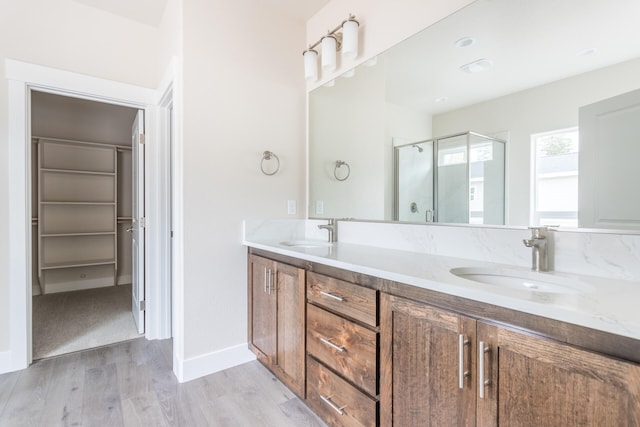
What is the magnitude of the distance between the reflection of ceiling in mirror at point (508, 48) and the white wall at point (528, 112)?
4 centimetres

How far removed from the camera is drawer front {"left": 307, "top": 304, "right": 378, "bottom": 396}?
1235mm

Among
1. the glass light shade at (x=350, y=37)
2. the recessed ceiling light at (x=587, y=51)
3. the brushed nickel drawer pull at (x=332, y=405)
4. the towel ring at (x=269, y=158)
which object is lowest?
the brushed nickel drawer pull at (x=332, y=405)

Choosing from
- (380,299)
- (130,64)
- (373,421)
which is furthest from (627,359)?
(130,64)

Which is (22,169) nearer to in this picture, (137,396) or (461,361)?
(137,396)

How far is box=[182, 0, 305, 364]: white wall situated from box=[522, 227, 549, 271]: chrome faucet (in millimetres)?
1654

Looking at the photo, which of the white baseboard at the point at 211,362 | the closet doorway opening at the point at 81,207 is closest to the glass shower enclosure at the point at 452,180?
the white baseboard at the point at 211,362

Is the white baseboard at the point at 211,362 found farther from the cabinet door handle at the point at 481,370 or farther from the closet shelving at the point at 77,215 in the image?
the closet shelving at the point at 77,215

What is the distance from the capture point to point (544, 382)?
0.77 meters

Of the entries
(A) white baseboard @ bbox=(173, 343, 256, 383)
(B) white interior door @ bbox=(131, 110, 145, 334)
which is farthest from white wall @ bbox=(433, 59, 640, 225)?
(B) white interior door @ bbox=(131, 110, 145, 334)

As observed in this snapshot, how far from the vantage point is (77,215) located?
4121 mm

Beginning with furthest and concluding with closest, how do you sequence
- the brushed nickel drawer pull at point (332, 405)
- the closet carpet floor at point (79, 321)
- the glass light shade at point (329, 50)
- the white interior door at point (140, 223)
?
the white interior door at point (140, 223)
the closet carpet floor at point (79, 321)
the glass light shade at point (329, 50)
the brushed nickel drawer pull at point (332, 405)

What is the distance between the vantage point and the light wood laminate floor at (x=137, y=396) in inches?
64.0

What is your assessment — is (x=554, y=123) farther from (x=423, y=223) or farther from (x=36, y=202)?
(x=36, y=202)

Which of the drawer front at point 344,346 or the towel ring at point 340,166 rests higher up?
the towel ring at point 340,166
